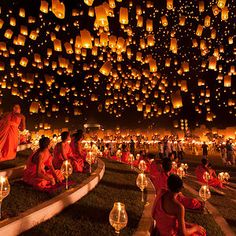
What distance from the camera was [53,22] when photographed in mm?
24047

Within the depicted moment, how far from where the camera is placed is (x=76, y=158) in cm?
916

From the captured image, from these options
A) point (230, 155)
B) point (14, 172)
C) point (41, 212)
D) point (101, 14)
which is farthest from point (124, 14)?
point (230, 155)

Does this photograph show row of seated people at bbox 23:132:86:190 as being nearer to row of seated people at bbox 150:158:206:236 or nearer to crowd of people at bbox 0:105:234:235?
crowd of people at bbox 0:105:234:235

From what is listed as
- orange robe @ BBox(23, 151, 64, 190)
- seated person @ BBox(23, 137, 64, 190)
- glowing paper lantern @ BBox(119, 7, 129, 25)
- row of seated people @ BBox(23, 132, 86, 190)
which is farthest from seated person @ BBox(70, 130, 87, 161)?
glowing paper lantern @ BBox(119, 7, 129, 25)

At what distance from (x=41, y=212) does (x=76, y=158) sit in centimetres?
419

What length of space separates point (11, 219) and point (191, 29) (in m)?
21.3

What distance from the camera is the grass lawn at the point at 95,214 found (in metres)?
4.84

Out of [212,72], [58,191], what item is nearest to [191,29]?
[212,72]

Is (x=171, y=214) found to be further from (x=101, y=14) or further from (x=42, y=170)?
(x=101, y=14)

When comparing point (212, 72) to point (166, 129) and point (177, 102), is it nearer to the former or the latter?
point (166, 129)

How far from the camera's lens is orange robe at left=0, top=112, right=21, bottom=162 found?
8.24m

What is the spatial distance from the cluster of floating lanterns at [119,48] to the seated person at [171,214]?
781 centimetres

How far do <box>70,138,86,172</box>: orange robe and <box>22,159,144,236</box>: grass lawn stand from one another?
85 cm

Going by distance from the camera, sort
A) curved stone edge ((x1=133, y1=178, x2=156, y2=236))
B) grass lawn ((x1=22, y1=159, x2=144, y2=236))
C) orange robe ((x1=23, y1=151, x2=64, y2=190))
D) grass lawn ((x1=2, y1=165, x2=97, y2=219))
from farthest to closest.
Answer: orange robe ((x1=23, y1=151, x2=64, y2=190)) → curved stone edge ((x1=133, y1=178, x2=156, y2=236)) → grass lawn ((x1=2, y1=165, x2=97, y2=219)) → grass lawn ((x1=22, y1=159, x2=144, y2=236))
